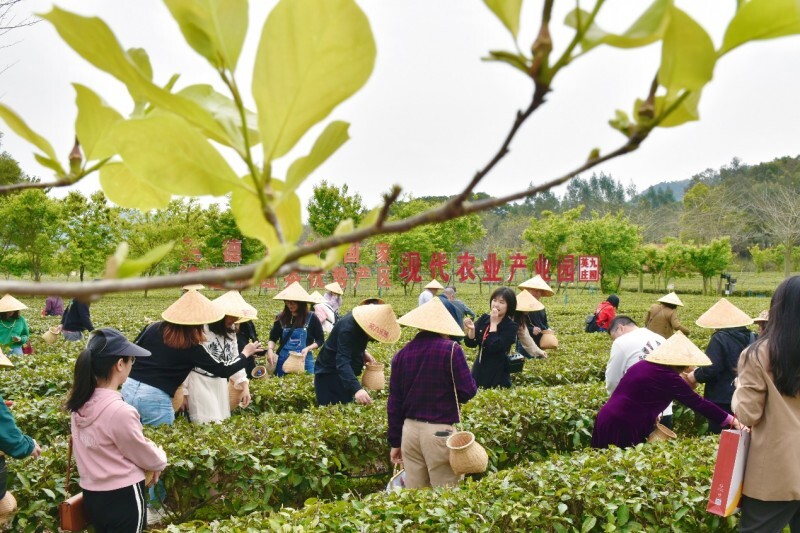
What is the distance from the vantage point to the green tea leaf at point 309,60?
1.49ft

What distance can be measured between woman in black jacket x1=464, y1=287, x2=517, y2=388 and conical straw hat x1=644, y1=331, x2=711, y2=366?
177 cm

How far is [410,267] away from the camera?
2947 centimetres

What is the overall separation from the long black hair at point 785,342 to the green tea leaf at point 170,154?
9.55ft

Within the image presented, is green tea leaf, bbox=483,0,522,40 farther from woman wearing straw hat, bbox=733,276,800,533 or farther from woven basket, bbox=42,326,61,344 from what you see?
woven basket, bbox=42,326,61,344

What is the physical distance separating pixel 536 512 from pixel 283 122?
3042mm

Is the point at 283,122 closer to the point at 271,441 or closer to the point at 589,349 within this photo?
the point at 271,441

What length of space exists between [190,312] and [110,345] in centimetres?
101

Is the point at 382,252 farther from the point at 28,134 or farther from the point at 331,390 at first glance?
the point at 28,134

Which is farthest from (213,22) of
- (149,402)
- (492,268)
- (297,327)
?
(492,268)

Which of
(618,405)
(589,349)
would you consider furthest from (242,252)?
(618,405)

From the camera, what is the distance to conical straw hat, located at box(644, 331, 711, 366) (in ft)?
12.1

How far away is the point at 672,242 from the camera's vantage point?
112 ft

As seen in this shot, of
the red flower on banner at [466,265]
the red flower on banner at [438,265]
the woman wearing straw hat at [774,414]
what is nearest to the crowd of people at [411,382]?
the woman wearing straw hat at [774,414]

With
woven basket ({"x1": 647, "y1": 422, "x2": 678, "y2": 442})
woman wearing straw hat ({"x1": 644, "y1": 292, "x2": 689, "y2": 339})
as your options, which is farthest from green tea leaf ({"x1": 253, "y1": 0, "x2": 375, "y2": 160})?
woman wearing straw hat ({"x1": 644, "y1": 292, "x2": 689, "y2": 339})
